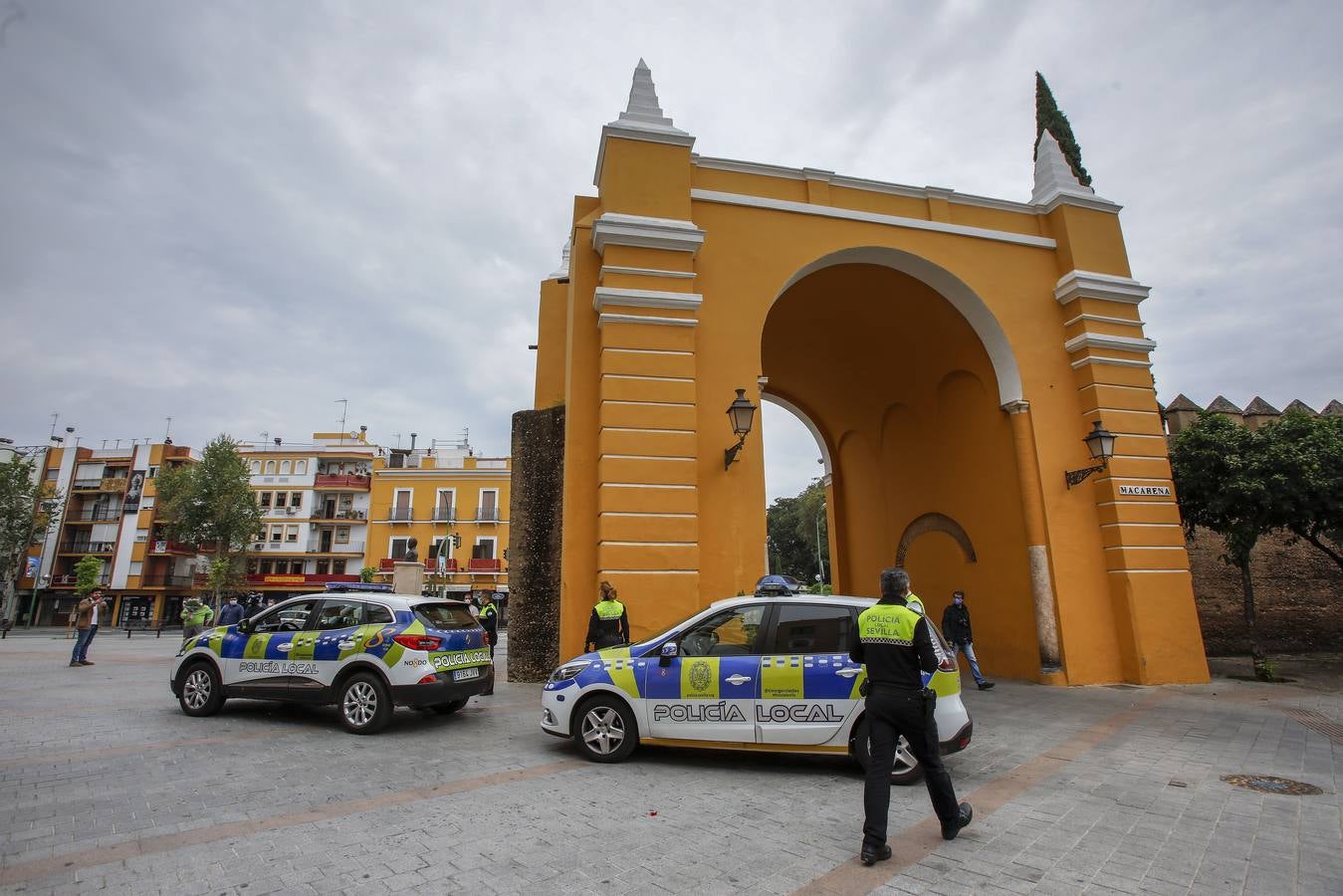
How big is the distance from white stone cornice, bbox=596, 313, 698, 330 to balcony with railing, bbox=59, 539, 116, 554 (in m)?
50.0

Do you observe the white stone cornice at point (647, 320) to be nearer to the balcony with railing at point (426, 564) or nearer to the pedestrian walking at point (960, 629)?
the pedestrian walking at point (960, 629)

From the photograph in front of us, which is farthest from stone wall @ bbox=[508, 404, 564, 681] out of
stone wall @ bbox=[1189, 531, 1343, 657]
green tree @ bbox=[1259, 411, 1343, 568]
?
stone wall @ bbox=[1189, 531, 1343, 657]

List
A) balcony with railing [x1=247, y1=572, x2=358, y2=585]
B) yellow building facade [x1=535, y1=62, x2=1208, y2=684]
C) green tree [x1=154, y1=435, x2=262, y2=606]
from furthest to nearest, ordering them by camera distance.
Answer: balcony with railing [x1=247, y1=572, x2=358, y2=585]
green tree [x1=154, y1=435, x2=262, y2=606]
yellow building facade [x1=535, y1=62, x2=1208, y2=684]

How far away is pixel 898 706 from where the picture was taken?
3.88 m

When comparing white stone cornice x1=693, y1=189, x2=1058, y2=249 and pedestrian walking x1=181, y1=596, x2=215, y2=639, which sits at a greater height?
white stone cornice x1=693, y1=189, x2=1058, y2=249

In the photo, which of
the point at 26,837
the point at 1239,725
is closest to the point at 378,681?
the point at 26,837

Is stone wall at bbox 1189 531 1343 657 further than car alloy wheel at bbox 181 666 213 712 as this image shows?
Yes

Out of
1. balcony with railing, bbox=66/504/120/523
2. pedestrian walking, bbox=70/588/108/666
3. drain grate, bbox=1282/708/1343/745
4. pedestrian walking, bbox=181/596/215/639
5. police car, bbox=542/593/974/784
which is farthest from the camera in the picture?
balcony with railing, bbox=66/504/120/523

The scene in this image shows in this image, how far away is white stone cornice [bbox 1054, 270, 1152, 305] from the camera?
1217 cm

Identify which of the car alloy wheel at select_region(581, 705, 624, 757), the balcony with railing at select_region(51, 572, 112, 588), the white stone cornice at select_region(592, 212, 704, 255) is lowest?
the car alloy wheel at select_region(581, 705, 624, 757)

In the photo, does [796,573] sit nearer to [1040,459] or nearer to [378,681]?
[1040,459]

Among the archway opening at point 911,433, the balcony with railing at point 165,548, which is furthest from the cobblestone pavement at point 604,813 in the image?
the balcony with railing at point 165,548

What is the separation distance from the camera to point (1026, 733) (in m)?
7.18

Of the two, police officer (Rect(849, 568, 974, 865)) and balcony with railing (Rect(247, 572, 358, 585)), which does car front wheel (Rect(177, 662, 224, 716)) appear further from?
balcony with railing (Rect(247, 572, 358, 585))
